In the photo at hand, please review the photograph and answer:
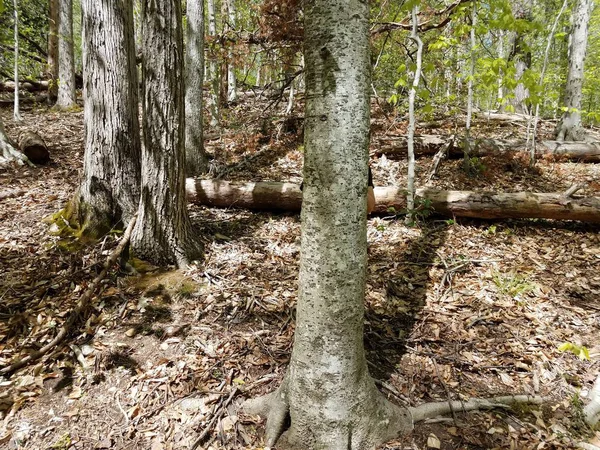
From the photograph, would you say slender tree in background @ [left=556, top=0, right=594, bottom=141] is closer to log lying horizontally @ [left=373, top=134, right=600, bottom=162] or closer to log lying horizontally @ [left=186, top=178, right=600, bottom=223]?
log lying horizontally @ [left=373, top=134, right=600, bottom=162]

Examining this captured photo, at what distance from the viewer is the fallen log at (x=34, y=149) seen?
7461mm

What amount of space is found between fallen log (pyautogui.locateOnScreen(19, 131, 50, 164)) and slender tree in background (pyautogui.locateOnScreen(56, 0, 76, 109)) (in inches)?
241

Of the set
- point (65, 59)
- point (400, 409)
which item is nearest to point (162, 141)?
point (400, 409)

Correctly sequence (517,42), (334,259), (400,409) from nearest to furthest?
(334,259), (400,409), (517,42)

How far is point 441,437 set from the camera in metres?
2.66

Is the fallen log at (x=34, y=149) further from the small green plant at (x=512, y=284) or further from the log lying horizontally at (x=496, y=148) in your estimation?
the small green plant at (x=512, y=284)

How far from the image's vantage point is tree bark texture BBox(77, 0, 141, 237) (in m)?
4.48

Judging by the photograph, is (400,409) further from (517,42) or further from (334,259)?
(517,42)

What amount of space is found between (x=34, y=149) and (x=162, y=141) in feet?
17.8

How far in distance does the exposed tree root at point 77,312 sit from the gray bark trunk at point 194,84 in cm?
337

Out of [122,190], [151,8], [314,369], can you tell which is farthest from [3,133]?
[314,369]

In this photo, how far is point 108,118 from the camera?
15.0ft

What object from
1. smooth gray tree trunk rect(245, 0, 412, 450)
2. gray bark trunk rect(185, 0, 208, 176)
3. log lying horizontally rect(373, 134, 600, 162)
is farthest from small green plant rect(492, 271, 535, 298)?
gray bark trunk rect(185, 0, 208, 176)

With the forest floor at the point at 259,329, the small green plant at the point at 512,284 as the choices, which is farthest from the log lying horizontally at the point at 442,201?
the small green plant at the point at 512,284
